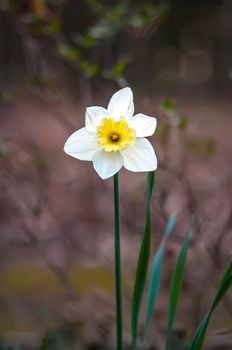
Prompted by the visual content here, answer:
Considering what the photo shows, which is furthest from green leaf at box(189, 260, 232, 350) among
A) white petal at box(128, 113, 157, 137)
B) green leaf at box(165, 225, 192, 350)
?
white petal at box(128, 113, 157, 137)

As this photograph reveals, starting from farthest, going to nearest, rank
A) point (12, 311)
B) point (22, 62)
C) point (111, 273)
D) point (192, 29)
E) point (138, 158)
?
point (192, 29)
point (22, 62)
point (111, 273)
point (12, 311)
point (138, 158)

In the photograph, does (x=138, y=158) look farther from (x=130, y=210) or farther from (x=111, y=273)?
(x=111, y=273)

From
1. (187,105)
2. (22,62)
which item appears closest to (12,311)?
(22,62)

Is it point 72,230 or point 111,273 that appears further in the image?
point 72,230

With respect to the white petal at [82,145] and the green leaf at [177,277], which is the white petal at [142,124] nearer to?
the white petal at [82,145]

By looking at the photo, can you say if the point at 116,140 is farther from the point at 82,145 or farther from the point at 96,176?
the point at 96,176

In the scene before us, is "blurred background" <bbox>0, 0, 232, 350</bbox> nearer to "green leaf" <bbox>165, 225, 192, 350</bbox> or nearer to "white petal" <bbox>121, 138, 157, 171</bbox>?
"green leaf" <bbox>165, 225, 192, 350</bbox>

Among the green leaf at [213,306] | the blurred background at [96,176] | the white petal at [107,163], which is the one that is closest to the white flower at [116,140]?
the white petal at [107,163]
